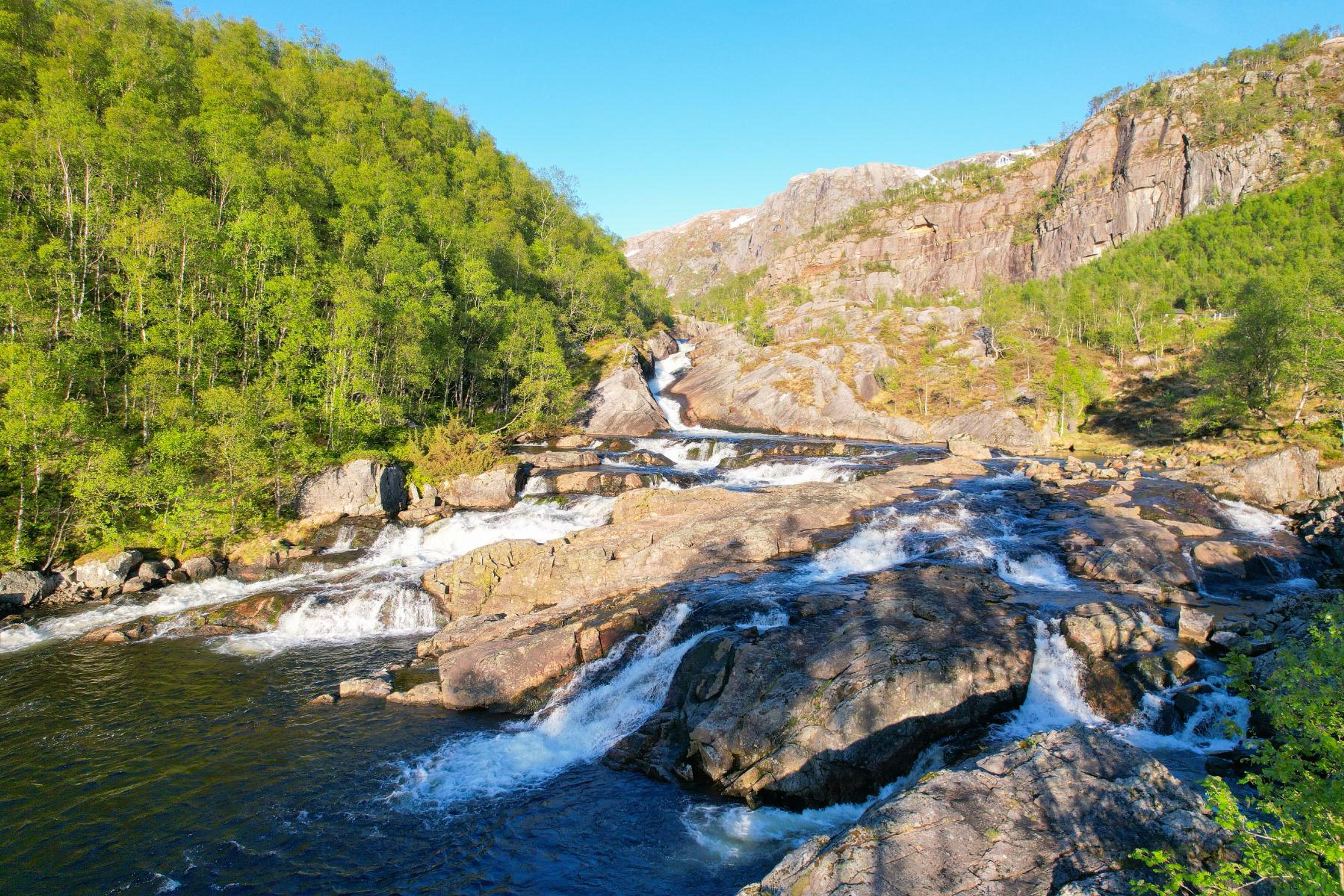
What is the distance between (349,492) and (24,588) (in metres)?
12.1

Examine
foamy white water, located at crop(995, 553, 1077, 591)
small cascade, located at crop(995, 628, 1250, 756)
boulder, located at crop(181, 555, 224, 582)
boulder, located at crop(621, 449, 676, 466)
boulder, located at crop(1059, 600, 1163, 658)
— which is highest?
boulder, located at crop(621, 449, 676, 466)

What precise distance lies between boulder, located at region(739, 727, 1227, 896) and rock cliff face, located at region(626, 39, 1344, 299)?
143839 millimetres

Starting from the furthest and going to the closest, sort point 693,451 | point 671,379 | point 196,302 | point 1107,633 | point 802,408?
1. point 671,379
2. point 802,408
3. point 693,451
4. point 196,302
5. point 1107,633

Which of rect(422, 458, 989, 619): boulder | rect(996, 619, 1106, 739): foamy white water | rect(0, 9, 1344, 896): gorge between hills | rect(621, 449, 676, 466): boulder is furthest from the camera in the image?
rect(621, 449, 676, 466): boulder

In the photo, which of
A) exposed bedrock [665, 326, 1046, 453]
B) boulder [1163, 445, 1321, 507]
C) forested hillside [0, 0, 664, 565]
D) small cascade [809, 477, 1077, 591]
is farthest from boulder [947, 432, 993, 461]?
forested hillside [0, 0, 664, 565]

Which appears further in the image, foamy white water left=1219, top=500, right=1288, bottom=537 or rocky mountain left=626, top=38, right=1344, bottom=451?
rocky mountain left=626, top=38, right=1344, bottom=451

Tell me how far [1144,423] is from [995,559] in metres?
45.7

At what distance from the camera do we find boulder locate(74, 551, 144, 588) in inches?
950

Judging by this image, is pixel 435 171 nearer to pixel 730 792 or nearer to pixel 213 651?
pixel 213 651

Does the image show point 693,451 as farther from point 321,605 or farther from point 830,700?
point 830,700

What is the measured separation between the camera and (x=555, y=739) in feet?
48.7

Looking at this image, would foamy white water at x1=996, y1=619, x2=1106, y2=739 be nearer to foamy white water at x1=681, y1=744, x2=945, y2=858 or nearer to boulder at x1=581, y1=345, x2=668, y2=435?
foamy white water at x1=681, y1=744, x2=945, y2=858

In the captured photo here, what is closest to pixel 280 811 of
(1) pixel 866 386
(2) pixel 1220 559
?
(2) pixel 1220 559

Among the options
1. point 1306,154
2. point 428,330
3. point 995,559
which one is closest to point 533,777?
point 995,559
